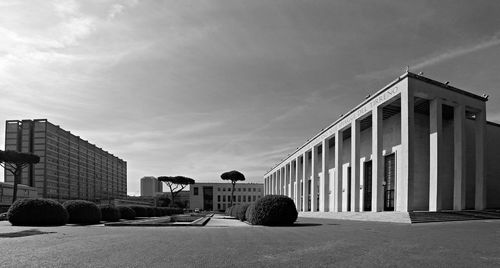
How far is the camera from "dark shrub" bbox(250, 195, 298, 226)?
2194 cm

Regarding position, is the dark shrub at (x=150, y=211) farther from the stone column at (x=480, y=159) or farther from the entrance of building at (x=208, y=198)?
the entrance of building at (x=208, y=198)

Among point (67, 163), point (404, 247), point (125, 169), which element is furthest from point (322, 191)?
point (125, 169)

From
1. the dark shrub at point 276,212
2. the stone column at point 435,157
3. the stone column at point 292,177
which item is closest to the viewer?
the dark shrub at point 276,212

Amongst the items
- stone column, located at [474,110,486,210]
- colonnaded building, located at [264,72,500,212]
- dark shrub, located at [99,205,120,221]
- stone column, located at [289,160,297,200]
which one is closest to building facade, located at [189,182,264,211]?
stone column, located at [289,160,297,200]

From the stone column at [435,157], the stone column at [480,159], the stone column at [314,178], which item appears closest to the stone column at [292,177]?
the stone column at [314,178]

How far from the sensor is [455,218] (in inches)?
929

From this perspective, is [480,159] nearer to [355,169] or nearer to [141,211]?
[355,169]

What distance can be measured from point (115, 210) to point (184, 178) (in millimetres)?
76521

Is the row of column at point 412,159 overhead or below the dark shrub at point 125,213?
overhead

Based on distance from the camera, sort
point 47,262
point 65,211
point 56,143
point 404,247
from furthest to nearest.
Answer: point 56,143, point 65,211, point 404,247, point 47,262

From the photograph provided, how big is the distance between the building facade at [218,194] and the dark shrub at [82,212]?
9610cm

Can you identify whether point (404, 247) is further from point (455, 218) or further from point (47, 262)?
point (455, 218)

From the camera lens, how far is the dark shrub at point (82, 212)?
27.3 m

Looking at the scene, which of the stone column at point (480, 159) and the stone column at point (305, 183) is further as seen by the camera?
the stone column at point (305, 183)
